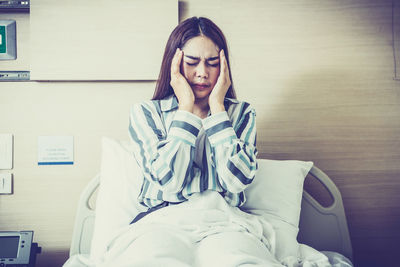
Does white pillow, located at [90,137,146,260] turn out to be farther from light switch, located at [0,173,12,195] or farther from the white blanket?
light switch, located at [0,173,12,195]

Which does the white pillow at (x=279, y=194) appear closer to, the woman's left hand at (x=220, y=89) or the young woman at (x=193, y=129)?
the young woman at (x=193, y=129)

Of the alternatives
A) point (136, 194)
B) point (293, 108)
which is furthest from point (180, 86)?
point (293, 108)

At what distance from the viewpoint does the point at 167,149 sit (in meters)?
1.03

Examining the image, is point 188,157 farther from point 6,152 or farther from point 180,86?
point 6,152

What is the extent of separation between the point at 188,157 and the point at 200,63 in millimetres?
370

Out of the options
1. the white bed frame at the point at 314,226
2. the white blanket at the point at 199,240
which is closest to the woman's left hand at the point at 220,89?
the white blanket at the point at 199,240

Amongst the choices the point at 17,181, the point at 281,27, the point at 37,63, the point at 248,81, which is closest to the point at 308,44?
the point at 281,27

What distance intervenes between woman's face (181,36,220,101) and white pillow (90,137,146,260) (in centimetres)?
42

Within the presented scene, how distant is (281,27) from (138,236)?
126 cm

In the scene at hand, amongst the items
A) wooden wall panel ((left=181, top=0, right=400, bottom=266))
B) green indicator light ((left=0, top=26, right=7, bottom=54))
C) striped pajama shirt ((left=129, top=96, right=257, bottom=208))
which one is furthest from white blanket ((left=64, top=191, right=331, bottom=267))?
green indicator light ((left=0, top=26, right=7, bottom=54))

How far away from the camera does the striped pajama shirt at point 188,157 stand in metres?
1.03

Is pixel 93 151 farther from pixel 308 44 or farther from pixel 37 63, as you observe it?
pixel 308 44

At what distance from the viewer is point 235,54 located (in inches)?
64.5

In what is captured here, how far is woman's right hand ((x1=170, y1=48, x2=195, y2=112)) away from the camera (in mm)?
1130
